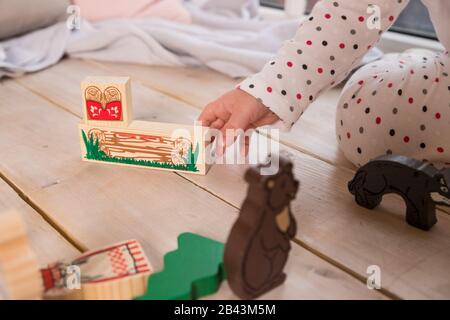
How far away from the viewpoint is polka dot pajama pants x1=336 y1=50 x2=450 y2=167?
81 cm

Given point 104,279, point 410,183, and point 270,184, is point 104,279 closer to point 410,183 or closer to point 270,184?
point 270,184

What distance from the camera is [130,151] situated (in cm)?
81

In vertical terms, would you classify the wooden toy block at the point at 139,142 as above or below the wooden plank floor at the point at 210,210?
above

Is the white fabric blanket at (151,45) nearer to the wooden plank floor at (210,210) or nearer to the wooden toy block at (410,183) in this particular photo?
the wooden plank floor at (210,210)

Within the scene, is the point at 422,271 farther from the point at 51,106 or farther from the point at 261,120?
the point at 51,106

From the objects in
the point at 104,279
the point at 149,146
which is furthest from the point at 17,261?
the point at 149,146

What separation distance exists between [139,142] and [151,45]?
1.92ft

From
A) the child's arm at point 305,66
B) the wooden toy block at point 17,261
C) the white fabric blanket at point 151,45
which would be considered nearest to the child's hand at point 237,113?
the child's arm at point 305,66

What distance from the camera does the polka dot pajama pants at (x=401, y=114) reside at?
81cm

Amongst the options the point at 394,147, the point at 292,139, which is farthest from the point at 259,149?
the point at 394,147

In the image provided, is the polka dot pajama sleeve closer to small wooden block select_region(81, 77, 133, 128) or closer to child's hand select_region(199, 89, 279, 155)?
child's hand select_region(199, 89, 279, 155)

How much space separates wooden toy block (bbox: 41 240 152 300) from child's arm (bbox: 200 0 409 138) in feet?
0.93

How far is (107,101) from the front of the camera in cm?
80

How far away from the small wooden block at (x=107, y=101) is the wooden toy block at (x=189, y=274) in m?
0.28
